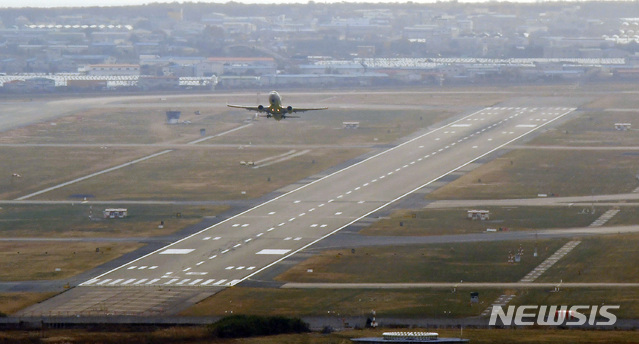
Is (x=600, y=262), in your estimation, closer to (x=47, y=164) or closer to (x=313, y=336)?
(x=313, y=336)

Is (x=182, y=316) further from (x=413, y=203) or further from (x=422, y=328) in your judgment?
(x=413, y=203)

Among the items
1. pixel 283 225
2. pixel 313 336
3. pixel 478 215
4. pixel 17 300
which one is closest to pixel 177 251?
pixel 283 225

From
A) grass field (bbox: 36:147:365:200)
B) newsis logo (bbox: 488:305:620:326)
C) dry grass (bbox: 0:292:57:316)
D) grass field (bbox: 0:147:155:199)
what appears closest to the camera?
newsis logo (bbox: 488:305:620:326)

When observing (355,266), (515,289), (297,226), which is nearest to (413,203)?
(297,226)

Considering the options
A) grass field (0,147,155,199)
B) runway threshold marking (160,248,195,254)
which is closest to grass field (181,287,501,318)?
runway threshold marking (160,248,195,254)

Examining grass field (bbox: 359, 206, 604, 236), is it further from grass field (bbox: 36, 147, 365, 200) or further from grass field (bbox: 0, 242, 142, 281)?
grass field (bbox: 0, 242, 142, 281)

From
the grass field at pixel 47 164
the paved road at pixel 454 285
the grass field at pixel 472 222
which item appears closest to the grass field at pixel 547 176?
the grass field at pixel 472 222
